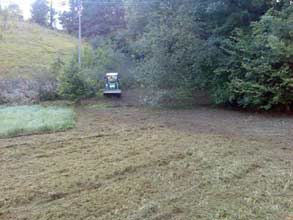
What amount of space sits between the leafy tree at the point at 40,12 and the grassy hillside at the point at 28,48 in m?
3.81

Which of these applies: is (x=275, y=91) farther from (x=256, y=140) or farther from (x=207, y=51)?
(x=256, y=140)

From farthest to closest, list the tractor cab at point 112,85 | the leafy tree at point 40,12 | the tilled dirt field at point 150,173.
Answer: the leafy tree at point 40,12 → the tractor cab at point 112,85 → the tilled dirt field at point 150,173

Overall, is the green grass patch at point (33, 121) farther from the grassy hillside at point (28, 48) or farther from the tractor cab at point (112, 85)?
the tractor cab at point (112, 85)

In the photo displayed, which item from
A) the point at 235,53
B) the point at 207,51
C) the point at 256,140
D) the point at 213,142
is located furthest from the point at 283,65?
the point at 213,142

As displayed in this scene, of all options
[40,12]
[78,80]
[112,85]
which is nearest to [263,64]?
[78,80]

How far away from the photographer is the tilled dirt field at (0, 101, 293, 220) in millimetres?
2977

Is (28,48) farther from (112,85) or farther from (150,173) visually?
(150,173)

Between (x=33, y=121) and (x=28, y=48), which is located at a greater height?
(x=28, y=48)

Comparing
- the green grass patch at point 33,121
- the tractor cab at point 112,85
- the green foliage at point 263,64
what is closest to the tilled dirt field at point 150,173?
the green grass patch at point 33,121

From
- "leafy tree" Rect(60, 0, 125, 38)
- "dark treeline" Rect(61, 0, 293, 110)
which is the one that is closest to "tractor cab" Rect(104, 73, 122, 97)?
"dark treeline" Rect(61, 0, 293, 110)

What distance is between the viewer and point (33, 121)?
24.4 ft

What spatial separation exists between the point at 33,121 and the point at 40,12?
19.4 m

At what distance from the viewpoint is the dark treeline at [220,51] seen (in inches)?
350

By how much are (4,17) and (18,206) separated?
751 centimetres
